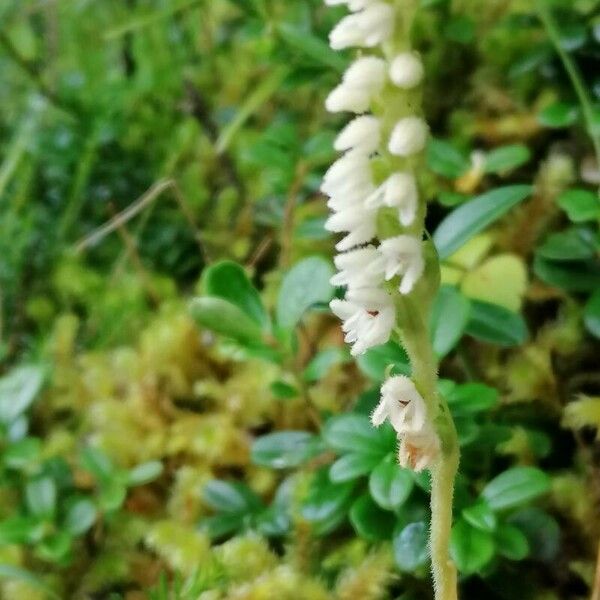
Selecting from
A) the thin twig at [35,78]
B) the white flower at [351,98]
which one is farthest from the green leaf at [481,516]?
the thin twig at [35,78]

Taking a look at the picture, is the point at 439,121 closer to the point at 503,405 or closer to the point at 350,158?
the point at 503,405

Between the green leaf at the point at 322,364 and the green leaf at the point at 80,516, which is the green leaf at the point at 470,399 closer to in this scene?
the green leaf at the point at 322,364

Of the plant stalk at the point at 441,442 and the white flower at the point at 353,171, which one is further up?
the white flower at the point at 353,171

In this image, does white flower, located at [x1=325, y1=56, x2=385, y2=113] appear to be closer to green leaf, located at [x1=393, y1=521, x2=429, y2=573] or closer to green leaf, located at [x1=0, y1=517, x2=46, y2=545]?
green leaf, located at [x1=393, y1=521, x2=429, y2=573]

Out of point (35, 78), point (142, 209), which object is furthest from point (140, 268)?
point (35, 78)

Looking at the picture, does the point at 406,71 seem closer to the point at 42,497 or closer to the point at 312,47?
the point at 312,47

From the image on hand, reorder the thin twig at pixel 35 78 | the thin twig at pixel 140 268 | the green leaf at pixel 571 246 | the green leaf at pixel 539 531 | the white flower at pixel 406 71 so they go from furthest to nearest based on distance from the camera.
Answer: the thin twig at pixel 35 78
the thin twig at pixel 140 268
the green leaf at pixel 571 246
the green leaf at pixel 539 531
the white flower at pixel 406 71

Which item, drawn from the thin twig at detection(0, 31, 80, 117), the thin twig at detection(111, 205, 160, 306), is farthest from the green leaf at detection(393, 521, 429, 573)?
the thin twig at detection(0, 31, 80, 117)
